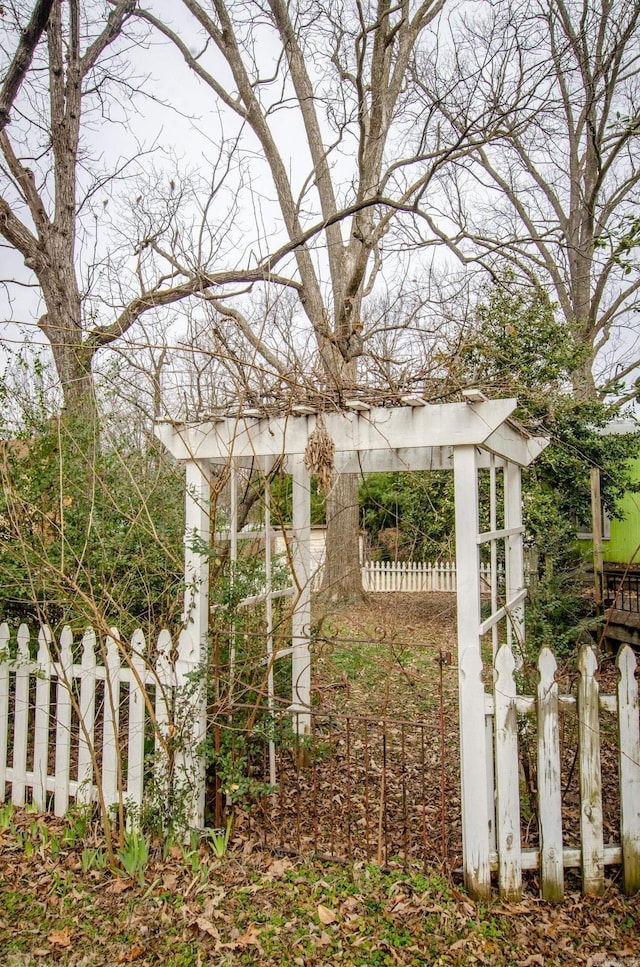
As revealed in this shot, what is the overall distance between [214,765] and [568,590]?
527 cm

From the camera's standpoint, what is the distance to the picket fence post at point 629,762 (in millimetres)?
3029

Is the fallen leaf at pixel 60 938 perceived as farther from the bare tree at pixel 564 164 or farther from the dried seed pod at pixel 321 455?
the bare tree at pixel 564 164

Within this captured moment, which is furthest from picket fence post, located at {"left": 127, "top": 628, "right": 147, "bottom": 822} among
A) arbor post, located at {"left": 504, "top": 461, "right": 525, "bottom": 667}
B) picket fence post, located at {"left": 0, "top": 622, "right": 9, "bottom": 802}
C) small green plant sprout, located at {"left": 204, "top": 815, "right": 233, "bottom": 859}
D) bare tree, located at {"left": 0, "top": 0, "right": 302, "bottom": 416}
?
bare tree, located at {"left": 0, "top": 0, "right": 302, "bottom": 416}

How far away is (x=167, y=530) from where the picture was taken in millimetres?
4715

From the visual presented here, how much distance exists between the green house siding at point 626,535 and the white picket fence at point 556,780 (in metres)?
12.0

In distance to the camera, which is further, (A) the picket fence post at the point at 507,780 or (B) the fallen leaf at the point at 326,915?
(A) the picket fence post at the point at 507,780

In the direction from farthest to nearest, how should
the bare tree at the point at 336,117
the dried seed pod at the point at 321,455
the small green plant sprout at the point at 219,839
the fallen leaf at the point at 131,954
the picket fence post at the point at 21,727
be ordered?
the bare tree at the point at 336,117 < the picket fence post at the point at 21,727 < the small green plant sprout at the point at 219,839 < the dried seed pod at the point at 321,455 < the fallen leaf at the point at 131,954

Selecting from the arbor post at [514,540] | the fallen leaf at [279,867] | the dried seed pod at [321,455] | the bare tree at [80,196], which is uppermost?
the bare tree at [80,196]

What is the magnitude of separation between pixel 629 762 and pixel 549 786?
43 cm

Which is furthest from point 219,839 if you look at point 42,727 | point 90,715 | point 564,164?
point 564,164

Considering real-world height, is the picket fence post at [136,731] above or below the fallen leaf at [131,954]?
above

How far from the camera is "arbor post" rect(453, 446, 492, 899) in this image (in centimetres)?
297

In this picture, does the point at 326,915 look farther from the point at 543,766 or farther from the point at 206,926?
the point at 543,766

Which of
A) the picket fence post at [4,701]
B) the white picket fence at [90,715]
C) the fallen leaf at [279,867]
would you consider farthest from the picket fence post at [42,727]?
the fallen leaf at [279,867]
